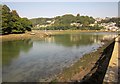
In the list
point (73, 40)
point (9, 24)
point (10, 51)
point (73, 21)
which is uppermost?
point (73, 21)

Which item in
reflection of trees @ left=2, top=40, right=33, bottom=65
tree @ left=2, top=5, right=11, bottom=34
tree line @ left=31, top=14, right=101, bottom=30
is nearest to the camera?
reflection of trees @ left=2, top=40, right=33, bottom=65

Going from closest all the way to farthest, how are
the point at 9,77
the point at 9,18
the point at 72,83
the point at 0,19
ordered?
the point at 72,83
the point at 9,77
the point at 0,19
the point at 9,18

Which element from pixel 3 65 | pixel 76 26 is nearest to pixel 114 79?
pixel 3 65

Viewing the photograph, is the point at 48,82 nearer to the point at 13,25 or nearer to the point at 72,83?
the point at 72,83

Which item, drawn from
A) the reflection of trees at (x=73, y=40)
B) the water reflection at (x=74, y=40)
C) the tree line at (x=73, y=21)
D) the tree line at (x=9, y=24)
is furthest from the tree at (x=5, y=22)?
the tree line at (x=73, y=21)

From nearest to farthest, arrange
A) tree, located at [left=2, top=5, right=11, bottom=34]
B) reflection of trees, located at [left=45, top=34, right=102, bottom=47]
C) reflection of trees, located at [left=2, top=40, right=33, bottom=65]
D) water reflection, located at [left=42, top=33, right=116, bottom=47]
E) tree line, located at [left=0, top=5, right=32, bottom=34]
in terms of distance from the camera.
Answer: reflection of trees, located at [left=2, top=40, right=33, bottom=65] < water reflection, located at [left=42, top=33, right=116, bottom=47] < reflection of trees, located at [left=45, top=34, right=102, bottom=47] < tree, located at [left=2, top=5, right=11, bottom=34] < tree line, located at [left=0, top=5, right=32, bottom=34]

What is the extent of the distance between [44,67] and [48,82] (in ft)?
15.9

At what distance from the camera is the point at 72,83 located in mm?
11516

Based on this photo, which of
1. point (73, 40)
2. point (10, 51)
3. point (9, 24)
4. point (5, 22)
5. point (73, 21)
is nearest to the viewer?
point (10, 51)

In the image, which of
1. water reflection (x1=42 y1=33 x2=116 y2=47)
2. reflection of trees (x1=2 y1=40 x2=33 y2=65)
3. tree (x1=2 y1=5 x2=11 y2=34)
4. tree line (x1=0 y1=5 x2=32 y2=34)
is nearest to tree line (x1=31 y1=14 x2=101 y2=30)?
water reflection (x1=42 y1=33 x2=116 y2=47)

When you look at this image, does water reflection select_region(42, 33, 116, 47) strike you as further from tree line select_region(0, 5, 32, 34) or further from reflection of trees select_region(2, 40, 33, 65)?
reflection of trees select_region(2, 40, 33, 65)

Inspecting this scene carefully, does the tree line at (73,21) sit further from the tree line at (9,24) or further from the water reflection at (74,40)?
the tree line at (9,24)

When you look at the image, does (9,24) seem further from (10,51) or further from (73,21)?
(73,21)

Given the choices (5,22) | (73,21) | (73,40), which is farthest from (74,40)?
(73,21)
